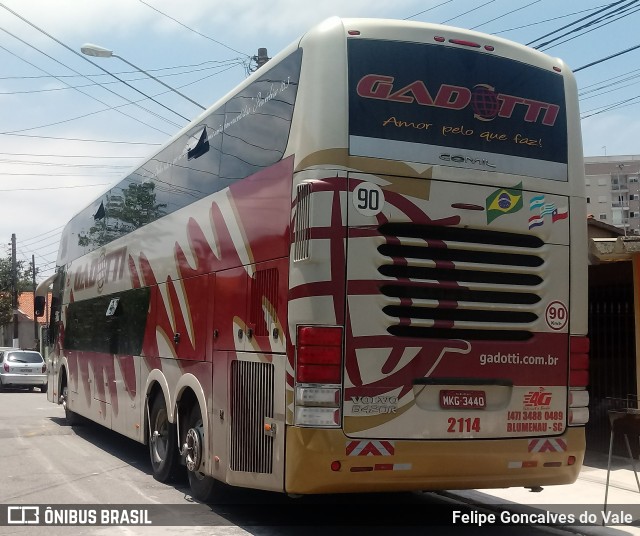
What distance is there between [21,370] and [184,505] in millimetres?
24147

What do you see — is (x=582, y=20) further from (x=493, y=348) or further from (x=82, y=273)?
(x=82, y=273)

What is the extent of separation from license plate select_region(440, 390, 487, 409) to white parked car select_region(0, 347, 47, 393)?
26577mm

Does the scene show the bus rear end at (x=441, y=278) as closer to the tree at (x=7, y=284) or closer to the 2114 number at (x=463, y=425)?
the 2114 number at (x=463, y=425)

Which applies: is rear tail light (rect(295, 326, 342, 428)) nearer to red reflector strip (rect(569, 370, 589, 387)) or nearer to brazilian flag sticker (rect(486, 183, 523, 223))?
brazilian flag sticker (rect(486, 183, 523, 223))

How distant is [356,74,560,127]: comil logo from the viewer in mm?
6730

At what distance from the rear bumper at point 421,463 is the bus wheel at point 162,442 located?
11.9ft

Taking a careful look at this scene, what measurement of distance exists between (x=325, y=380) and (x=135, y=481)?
484cm

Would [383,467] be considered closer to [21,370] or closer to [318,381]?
[318,381]

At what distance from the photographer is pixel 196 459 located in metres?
8.46

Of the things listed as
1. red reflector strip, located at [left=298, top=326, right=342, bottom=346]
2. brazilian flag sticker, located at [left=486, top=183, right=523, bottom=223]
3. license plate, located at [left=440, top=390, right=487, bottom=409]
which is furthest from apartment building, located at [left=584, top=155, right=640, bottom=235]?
red reflector strip, located at [left=298, top=326, right=342, bottom=346]

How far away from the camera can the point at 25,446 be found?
13531mm

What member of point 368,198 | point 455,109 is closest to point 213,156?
point 368,198

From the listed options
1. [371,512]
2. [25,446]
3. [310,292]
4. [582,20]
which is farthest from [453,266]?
[25,446]

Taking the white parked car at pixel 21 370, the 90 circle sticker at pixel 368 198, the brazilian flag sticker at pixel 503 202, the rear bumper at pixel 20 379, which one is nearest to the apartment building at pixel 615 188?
the white parked car at pixel 21 370
